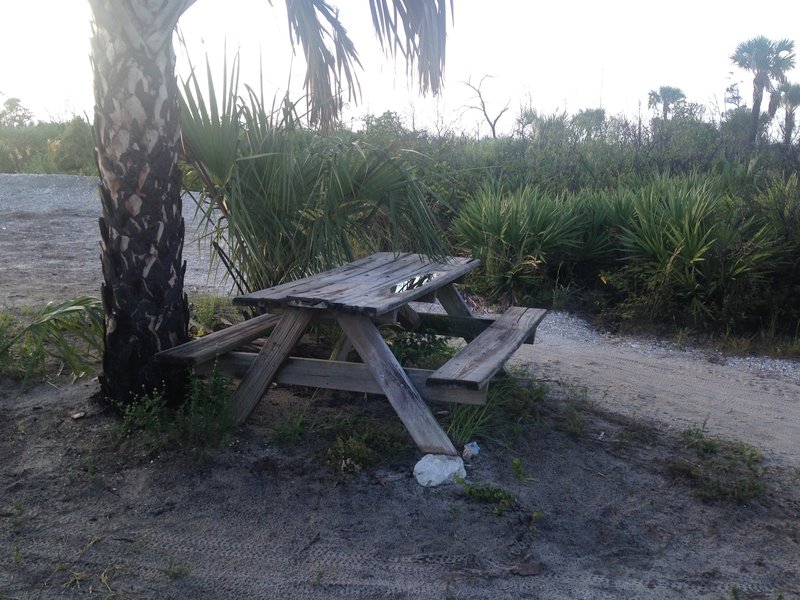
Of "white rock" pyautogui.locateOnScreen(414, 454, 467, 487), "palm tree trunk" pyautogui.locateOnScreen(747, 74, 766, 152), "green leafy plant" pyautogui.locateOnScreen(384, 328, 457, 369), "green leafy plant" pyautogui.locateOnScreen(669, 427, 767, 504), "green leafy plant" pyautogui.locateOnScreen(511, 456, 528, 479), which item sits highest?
"palm tree trunk" pyautogui.locateOnScreen(747, 74, 766, 152)

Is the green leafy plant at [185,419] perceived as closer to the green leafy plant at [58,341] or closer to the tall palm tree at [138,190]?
the tall palm tree at [138,190]

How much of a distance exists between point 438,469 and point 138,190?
191cm

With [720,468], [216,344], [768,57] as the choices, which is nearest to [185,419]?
[216,344]

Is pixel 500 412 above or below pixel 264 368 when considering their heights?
below

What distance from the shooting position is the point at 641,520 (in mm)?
3529

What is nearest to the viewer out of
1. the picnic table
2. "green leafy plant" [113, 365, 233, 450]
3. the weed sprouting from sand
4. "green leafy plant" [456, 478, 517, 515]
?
the weed sprouting from sand

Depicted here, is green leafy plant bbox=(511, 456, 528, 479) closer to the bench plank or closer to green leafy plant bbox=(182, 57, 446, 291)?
the bench plank

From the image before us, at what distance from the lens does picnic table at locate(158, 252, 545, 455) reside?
3.74 m

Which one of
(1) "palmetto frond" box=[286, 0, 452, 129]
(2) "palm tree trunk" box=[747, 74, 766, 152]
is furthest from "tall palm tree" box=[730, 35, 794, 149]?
(1) "palmetto frond" box=[286, 0, 452, 129]

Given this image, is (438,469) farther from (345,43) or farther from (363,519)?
(345,43)

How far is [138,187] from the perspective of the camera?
12.6 ft

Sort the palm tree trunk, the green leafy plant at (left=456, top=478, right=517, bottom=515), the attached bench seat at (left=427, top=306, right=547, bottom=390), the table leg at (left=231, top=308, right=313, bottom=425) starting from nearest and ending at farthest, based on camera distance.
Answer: the green leafy plant at (left=456, top=478, right=517, bottom=515), the attached bench seat at (left=427, top=306, right=547, bottom=390), the table leg at (left=231, top=308, right=313, bottom=425), the palm tree trunk

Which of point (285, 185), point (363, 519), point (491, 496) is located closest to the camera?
point (363, 519)

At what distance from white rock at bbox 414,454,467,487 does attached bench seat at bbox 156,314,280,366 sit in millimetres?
1175
